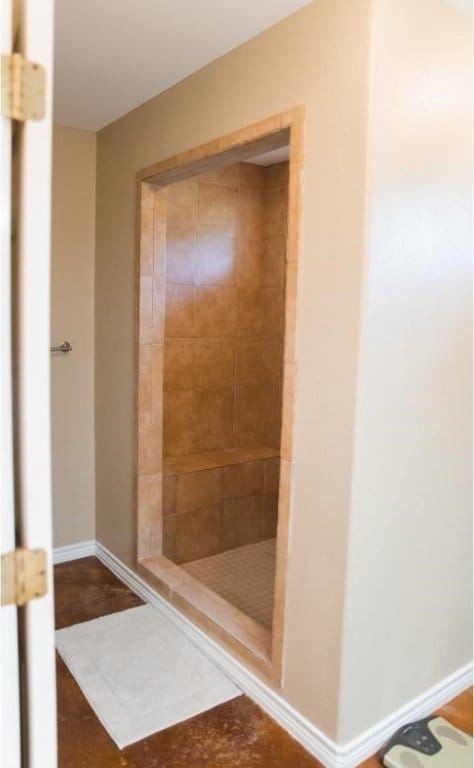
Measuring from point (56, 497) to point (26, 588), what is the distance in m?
2.39

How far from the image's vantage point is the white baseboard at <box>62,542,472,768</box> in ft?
5.90

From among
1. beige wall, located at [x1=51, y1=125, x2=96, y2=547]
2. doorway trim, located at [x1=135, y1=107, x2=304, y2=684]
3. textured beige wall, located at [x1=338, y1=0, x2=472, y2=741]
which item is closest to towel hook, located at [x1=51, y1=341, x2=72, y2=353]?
beige wall, located at [x1=51, y1=125, x2=96, y2=547]

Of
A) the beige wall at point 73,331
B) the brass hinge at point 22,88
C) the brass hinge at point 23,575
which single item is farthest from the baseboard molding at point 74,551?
the brass hinge at point 22,88

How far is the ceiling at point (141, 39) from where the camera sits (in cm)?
176

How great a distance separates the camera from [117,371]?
2.95 meters

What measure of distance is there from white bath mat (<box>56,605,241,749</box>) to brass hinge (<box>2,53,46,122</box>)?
6.20 ft

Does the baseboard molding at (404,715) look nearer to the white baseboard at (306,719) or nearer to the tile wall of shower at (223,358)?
the white baseboard at (306,719)

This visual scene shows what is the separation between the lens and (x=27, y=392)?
2.81 feet

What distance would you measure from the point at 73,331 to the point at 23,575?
7.76 feet

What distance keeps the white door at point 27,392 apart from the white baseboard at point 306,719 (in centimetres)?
118

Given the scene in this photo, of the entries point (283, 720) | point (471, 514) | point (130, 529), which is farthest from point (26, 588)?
point (130, 529)

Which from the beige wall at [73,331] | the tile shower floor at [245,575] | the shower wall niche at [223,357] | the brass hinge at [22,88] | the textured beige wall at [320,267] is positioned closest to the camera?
the brass hinge at [22,88]

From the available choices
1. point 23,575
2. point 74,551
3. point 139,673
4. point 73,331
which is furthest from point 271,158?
point 23,575

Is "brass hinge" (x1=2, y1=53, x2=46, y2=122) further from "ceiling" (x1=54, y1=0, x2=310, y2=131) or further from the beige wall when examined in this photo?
the beige wall
